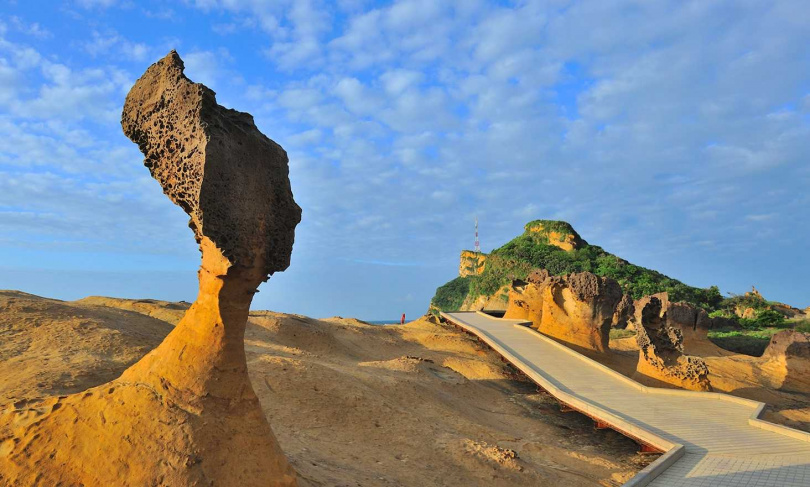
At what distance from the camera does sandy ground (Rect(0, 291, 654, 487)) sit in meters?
6.57

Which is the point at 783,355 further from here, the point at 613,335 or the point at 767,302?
the point at 767,302

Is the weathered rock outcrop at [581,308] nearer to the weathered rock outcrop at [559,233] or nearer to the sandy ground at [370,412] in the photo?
the sandy ground at [370,412]

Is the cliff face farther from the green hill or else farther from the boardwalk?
the boardwalk

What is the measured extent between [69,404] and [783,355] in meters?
20.1

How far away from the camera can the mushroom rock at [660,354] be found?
A: 13.7 m

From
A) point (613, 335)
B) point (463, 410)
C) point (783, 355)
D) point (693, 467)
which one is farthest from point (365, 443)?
point (613, 335)

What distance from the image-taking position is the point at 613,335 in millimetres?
25344

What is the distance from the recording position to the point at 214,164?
4074mm

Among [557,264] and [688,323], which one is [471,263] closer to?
[557,264]

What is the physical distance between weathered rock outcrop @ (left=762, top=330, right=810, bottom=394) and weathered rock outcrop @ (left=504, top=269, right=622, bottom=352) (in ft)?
17.2

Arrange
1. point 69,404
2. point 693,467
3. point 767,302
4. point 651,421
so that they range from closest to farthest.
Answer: point 69,404 < point 693,467 < point 651,421 < point 767,302

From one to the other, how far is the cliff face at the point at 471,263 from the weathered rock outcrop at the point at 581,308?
31423 millimetres

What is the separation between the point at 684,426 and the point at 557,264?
37468mm

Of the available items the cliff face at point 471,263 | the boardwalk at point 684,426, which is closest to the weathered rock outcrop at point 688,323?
the boardwalk at point 684,426
